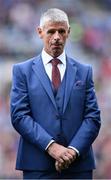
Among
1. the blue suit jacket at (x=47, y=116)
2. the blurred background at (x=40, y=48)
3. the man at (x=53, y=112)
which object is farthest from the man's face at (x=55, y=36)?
the blurred background at (x=40, y=48)

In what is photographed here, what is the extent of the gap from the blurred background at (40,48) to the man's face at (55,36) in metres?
2.38

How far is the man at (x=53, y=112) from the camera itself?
10.7 ft

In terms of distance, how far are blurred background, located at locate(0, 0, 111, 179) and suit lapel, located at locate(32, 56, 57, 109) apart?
2.35m

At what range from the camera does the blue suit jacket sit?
10.7ft

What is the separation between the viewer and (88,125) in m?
3.31

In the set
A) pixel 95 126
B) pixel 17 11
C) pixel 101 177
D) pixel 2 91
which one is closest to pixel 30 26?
pixel 17 11

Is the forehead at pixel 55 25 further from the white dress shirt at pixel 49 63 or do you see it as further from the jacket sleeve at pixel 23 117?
the jacket sleeve at pixel 23 117

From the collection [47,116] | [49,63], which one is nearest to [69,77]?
[49,63]

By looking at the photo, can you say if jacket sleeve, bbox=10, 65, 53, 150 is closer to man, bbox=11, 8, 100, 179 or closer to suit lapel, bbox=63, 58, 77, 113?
man, bbox=11, 8, 100, 179

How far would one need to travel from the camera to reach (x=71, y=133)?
330 centimetres

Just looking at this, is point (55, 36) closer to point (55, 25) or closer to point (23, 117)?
point (55, 25)

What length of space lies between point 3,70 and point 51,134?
2.54 m

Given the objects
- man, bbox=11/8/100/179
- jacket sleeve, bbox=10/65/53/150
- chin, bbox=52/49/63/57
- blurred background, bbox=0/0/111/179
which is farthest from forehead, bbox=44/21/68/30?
blurred background, bbox=0/0/111/179

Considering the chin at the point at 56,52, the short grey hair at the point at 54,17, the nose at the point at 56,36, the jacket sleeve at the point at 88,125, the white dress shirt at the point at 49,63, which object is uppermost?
the short grey hair at the point at 54,17
